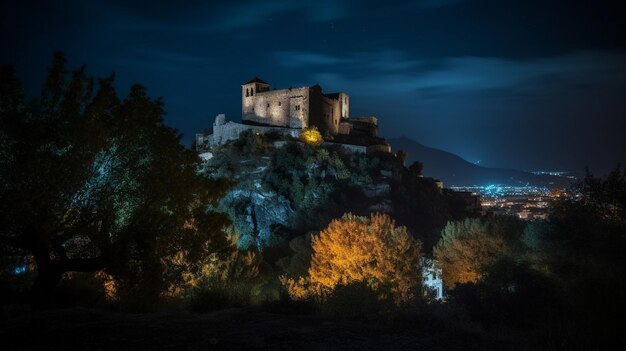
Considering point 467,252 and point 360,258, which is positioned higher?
point 360,258

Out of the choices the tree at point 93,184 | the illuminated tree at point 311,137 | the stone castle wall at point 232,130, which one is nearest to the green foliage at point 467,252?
the tree at point 93,184

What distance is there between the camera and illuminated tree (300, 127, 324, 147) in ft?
234

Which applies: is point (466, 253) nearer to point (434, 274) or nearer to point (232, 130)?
point (434, 274)

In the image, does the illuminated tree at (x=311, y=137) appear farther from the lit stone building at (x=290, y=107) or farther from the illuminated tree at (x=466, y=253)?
the illuminated tree at (x=466, y=253)

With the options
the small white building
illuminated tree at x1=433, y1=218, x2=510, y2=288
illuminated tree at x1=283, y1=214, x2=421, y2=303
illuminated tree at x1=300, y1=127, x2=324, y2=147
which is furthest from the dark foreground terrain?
illuminated tree at x1=300, y1=127, x2=324, y2=147

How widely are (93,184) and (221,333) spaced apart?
18.2 feet

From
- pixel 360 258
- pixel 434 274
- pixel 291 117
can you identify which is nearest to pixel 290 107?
pixel 291 117

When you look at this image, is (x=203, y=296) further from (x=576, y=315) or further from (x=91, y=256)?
(x=576, y=315)

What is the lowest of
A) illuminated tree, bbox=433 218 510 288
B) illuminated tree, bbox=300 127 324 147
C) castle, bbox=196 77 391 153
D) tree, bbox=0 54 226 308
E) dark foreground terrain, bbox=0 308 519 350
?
illuminated tree, bbox=433 218 510 288

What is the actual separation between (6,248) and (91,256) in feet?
7.12

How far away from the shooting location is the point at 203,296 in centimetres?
1288

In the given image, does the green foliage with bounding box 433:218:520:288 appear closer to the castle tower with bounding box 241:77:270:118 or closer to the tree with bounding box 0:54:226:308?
the tree with bounding box 0:54:226:308

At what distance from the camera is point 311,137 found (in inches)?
2825

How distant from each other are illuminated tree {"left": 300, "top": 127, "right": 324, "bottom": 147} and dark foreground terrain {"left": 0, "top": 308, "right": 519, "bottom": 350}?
6127cm
